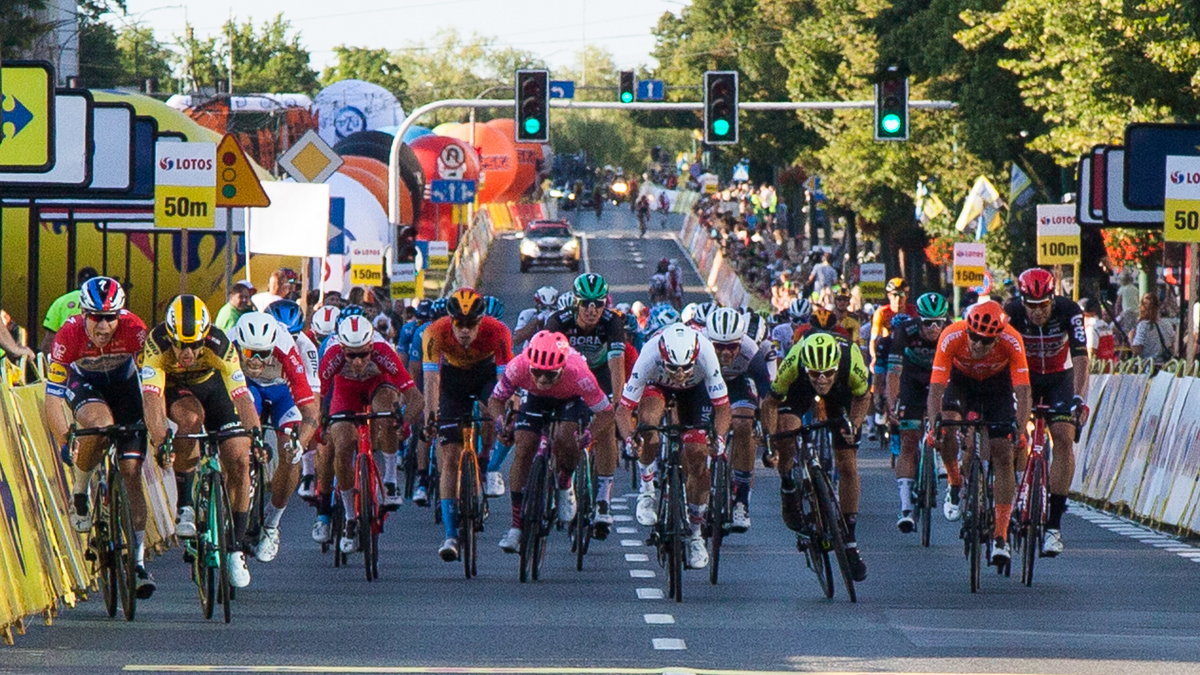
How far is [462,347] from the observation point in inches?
636

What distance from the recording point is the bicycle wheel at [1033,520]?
48.7ft

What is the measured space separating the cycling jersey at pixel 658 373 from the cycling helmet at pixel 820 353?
511mm

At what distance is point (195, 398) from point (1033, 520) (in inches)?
199

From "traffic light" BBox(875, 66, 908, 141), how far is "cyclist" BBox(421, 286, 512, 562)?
17591 mm

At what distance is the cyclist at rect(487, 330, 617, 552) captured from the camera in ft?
48.1

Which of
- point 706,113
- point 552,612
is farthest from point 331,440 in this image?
point 706,113

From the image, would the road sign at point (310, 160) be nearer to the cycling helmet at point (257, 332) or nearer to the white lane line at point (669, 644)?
the cycling helmet at point (257, 332)

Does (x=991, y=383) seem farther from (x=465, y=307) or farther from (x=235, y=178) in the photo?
(x=235, y=178)

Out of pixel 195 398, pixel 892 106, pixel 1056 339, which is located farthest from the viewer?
pixel 892 106

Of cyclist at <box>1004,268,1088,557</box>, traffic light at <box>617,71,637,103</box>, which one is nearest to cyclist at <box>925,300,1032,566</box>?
cyclist at <box>1004,268,1088,557</box>

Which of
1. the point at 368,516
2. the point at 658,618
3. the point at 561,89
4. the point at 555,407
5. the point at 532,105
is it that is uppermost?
the point at 561,89

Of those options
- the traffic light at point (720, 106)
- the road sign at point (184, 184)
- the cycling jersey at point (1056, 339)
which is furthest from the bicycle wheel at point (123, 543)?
the traffic light at point (720, 106)

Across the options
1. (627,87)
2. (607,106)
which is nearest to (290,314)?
(607,106)

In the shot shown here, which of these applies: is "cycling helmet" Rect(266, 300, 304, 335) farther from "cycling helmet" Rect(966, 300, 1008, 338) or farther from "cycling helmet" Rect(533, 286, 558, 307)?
"cycling helmet" Rect(966, 300, 1008, 338)
